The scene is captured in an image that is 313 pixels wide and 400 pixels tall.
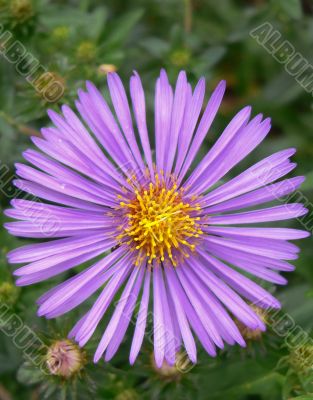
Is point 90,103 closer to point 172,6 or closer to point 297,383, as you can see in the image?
point 297,383

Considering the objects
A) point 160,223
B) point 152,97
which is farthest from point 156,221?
point 152,97

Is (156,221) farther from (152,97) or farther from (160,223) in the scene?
(152,97)

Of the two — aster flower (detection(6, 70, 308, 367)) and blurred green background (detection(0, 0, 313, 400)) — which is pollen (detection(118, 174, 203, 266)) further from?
blurred green background (detection(0, 0, 313, 400))

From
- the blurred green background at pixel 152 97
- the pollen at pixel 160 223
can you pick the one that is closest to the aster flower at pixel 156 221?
the pollen at pixel 160 223

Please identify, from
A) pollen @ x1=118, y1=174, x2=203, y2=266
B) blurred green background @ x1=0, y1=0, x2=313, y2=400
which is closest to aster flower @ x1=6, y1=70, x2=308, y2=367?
pollen @ x1=118, y1=174, x2=203, y2=266

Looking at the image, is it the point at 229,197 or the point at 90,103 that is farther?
the point at 229,197

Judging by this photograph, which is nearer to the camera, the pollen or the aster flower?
the aster flower

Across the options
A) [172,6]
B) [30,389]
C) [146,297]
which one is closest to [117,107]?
[146,297]
